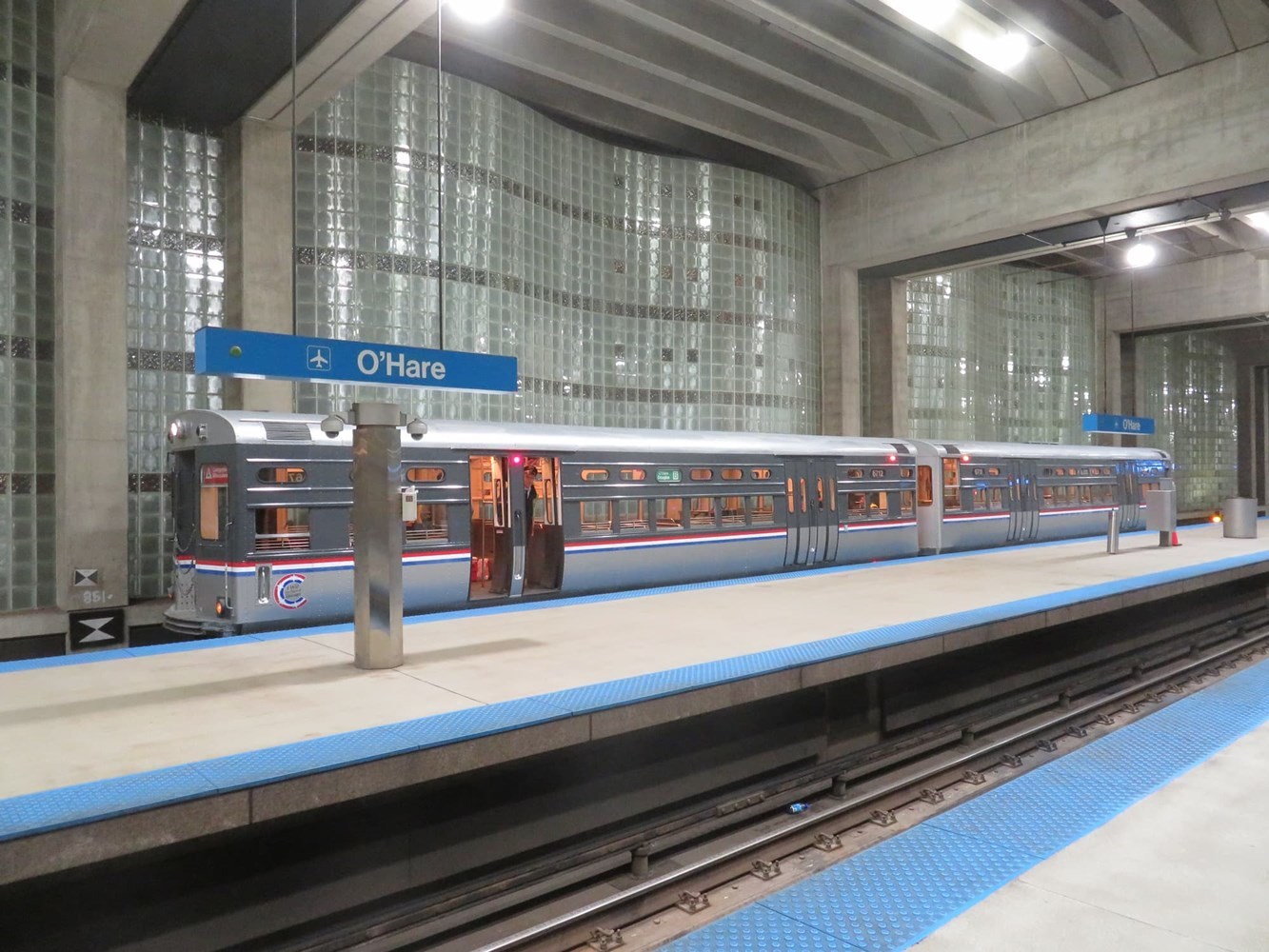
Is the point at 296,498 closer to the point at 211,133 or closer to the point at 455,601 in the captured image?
the point at 455,601

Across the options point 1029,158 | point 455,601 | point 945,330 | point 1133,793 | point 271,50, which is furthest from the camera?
point 945,330

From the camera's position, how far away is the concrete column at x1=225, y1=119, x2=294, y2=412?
12031 millimetres

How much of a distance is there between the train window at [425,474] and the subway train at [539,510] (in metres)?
0.01

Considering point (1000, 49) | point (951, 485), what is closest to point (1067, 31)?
point (1000, 49)

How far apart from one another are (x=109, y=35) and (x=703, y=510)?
884cm

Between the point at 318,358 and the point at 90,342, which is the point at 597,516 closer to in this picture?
the point at 318,358

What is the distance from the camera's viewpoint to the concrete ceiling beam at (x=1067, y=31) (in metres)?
13.0

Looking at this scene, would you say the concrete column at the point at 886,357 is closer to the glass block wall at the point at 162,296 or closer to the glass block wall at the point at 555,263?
the glass block wall at the point at 555,263

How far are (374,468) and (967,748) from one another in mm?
6177

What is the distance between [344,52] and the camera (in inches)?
422

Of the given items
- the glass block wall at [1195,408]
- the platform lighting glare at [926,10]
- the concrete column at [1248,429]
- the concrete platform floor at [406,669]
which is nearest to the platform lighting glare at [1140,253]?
the platform lighting glare at [926,10]

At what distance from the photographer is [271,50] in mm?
10578

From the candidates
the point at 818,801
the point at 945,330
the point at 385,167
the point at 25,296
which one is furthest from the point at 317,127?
the point at 945,330

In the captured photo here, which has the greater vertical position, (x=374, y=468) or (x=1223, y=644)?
(x=374, y=468)
